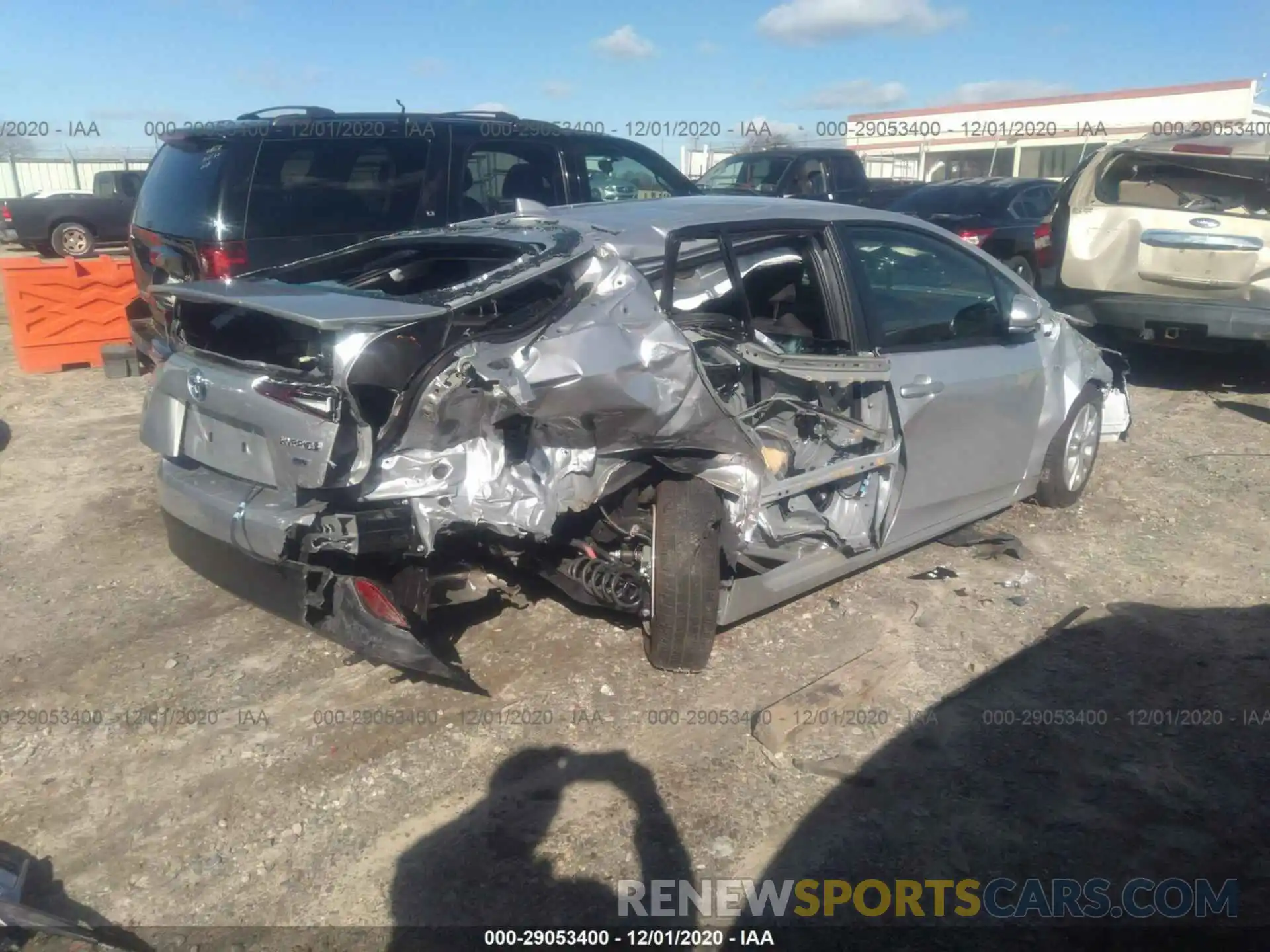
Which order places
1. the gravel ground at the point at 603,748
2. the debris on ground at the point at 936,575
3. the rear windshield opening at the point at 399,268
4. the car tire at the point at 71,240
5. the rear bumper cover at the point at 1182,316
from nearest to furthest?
the gravel ground at the point at 603,748, the rear windshield opening at the point at 399,268, the debris on ground at the point at 936,575, the rear bumper cover at the point at 1182,316, the car tire at the point at 71,240

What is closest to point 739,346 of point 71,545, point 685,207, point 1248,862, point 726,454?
point 726,454

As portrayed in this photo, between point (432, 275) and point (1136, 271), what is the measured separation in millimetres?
5936

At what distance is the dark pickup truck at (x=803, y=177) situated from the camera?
13.0 m

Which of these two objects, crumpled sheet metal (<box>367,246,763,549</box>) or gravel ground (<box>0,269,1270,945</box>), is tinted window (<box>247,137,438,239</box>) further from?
crumpled sheet metal (<box>367,246,763,549</box>)

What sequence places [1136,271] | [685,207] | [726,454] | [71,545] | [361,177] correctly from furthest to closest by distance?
[1136,271]
[361,177]
[71,545]
[685,207]
[726,454]

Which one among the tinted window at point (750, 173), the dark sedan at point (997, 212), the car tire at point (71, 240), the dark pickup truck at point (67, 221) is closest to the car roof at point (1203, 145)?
the dark sedan at point (997, 212)

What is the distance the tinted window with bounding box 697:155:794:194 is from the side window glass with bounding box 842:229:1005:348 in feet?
28.0

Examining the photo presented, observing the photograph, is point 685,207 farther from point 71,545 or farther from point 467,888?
point 71,545

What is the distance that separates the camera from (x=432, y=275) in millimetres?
4016

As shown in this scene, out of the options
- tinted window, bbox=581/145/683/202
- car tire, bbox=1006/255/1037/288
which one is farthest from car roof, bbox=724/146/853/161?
tinted window, bbox=581/145/683/202

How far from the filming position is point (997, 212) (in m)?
11.4

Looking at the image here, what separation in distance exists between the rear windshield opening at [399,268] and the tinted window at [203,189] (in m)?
2.01

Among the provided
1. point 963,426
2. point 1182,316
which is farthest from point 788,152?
point 963,426

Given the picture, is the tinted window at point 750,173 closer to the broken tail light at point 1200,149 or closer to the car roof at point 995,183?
the car roof at point 995,183
